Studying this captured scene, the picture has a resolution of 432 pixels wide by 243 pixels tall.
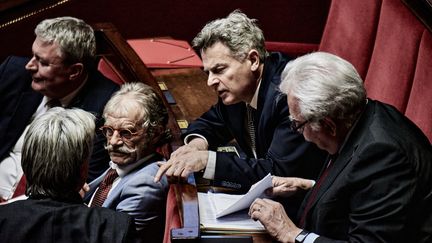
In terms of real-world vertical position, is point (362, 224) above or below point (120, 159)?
above

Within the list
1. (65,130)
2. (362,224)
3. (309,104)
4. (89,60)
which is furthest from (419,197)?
(89,60)

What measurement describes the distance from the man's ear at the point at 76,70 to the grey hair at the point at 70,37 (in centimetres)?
1

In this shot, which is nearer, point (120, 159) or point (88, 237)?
point (88, 237)

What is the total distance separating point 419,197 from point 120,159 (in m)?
0.80

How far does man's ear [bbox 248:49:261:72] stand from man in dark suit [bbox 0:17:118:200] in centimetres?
53

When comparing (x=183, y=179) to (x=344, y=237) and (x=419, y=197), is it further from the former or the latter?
(x=419, y=197)

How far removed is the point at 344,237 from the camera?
1466mm

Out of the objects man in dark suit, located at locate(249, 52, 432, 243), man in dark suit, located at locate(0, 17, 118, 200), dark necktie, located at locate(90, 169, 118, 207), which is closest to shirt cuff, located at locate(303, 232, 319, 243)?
man in dark suit, located at locate(249, 52, 432, 243)

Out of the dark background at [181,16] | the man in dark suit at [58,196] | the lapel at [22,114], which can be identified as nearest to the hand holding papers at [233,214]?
the man in dark suit at [58,196]

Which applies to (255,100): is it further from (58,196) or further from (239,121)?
(58,196)

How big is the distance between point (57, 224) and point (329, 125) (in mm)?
613

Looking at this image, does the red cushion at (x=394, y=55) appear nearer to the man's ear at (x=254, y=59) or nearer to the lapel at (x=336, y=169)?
the man's ear at (x=254, y=59)

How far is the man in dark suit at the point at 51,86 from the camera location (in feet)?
7.34

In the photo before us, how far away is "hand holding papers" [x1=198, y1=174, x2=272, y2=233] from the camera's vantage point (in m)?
1.53
